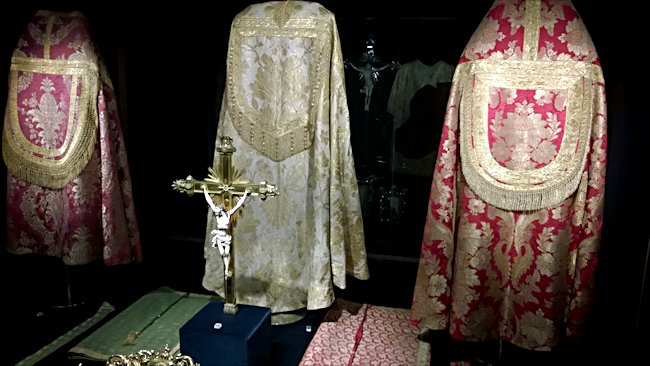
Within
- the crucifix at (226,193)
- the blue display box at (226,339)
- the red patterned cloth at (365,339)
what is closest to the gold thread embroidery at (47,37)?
the crucifix at (226,193)

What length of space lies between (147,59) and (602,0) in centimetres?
248

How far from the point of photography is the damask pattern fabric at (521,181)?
2436mm

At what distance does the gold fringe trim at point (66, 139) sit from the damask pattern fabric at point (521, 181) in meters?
1.87

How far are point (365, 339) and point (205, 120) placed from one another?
5.33 feet

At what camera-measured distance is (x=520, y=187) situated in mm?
2496

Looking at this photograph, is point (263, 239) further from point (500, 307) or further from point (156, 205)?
point (500, 307)

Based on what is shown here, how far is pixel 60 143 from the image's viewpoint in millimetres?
2996

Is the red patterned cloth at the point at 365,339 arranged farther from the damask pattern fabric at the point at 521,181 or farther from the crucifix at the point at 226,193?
the crucifix at the point at 226,193

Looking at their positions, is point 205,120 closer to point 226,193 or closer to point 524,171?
point 226,193

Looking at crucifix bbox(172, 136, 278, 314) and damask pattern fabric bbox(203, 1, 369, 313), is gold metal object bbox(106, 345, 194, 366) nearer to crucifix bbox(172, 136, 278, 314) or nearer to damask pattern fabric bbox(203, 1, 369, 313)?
crucifix bbox(172, 136, 278, 314)

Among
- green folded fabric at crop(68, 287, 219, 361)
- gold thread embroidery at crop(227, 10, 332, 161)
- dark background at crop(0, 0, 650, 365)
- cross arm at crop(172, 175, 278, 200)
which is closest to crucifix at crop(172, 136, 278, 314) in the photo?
cross arm at crop(172, 175, 278, 200)

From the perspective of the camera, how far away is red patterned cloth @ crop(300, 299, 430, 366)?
2715 millimetres

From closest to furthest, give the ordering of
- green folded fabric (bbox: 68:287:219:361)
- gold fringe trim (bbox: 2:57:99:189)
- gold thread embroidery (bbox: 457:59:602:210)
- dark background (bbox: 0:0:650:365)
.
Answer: gold thread embroidery (bbox: 457:59:602:210), dark background (bbox: 0:0:650:365), green folded fabric (bbox: 68:287:219:361), gold fringe trim (bbox: 2:57:99:189)

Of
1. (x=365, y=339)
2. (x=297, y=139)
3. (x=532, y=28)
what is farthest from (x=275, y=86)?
(x=365, y=339)
